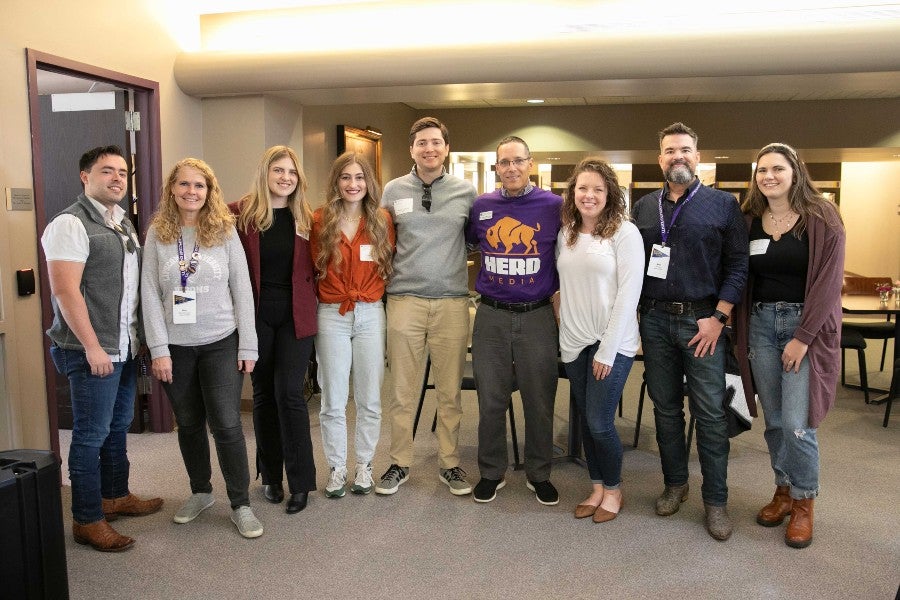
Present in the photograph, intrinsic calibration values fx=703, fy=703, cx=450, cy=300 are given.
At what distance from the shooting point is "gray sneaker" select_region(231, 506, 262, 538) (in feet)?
9.49

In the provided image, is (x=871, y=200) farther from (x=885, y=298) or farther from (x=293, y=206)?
(x=293, y=206)

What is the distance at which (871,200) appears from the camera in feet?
32.0

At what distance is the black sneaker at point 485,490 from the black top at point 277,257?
124cm

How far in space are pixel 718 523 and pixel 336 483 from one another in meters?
1.69

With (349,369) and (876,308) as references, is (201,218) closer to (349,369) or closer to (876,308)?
(349,369)

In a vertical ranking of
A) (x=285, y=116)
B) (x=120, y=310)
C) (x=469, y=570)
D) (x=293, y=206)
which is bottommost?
Result: (x=469, y=570)

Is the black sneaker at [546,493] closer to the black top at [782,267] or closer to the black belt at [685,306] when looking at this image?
the black belt at [685,306]

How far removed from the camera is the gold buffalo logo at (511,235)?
302 centimetres

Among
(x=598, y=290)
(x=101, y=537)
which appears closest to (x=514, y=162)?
(x=598, y=290)

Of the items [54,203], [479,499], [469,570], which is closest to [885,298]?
[479,499]

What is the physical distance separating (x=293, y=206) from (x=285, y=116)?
2004 millimetres

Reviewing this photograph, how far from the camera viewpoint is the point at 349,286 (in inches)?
123

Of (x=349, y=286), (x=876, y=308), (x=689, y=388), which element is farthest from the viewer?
(x=876, y=308)

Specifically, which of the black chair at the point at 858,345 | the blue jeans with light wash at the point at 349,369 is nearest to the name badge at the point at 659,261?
the blue jeans with light wash at the point at 349,369
